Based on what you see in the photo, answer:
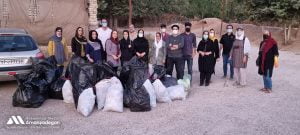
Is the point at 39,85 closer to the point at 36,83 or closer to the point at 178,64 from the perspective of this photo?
the point at 36,83

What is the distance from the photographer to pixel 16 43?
317 inches

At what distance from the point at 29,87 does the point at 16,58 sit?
42.8 inches

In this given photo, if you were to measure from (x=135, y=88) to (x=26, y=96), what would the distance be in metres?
2.10

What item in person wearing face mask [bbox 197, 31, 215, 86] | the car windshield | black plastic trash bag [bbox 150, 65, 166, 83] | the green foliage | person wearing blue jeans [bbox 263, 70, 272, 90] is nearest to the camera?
black plastic trash bag [bbox 150, 65, 166, 83]

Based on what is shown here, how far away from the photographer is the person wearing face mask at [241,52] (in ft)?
28.6

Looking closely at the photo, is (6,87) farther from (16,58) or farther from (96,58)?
(96,58)

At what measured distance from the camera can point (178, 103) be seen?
7.23 meters

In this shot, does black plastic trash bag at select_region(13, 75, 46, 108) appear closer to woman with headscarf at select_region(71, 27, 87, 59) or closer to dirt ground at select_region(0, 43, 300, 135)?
dirt ground at select_region(0, 43, 300, 135)

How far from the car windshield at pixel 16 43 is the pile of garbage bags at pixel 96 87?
0.72 metres

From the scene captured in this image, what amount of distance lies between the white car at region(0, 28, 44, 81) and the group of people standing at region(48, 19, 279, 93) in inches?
20.8

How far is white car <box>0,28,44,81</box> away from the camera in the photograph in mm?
7410
